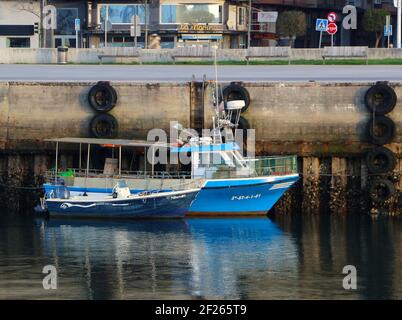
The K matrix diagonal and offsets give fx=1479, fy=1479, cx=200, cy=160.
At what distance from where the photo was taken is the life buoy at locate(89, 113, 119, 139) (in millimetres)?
58406

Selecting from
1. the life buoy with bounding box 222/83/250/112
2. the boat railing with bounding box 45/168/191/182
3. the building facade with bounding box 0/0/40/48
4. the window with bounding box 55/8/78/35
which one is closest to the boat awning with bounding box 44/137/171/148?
the boat railing with bounding box 45/168/191/182

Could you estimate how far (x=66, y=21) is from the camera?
114375 millimetres

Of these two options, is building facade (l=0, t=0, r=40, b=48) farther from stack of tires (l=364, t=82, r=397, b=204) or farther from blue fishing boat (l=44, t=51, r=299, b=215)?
stack of tires (l=364, t=82, r=397, b=204)

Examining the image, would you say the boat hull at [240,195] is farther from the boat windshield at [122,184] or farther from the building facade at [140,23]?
the building facade at [140,23]

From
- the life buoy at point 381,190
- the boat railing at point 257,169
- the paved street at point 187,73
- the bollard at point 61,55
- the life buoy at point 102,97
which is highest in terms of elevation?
the bollard at point 61,55

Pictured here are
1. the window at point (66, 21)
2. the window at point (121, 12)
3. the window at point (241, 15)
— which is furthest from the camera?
the window at point (66, 21)

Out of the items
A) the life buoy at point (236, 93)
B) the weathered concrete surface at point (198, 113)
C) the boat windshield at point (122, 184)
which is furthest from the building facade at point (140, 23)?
the boat windshield at point (122, 184)

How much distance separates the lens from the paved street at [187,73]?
64688 millimetres

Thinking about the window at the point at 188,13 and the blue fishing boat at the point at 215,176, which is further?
the window at the point at 188,13

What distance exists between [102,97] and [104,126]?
1175 millimetres

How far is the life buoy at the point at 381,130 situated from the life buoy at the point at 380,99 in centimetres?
31

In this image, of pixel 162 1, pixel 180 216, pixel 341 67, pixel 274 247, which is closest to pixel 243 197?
pixel 180 216

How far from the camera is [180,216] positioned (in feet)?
184

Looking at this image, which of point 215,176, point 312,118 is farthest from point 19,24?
point 215,176
